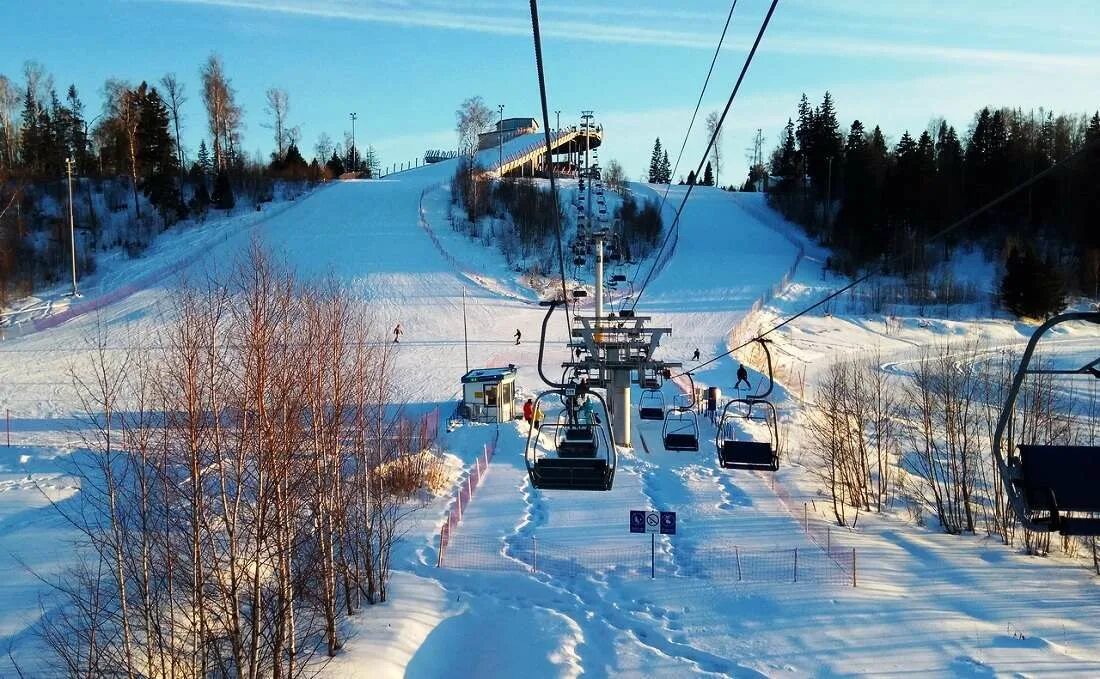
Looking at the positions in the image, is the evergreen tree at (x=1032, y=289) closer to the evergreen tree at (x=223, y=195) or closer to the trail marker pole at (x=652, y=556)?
the trail marker pole at (x=652, y=556)

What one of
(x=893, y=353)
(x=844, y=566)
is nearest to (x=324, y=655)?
(x=844, y=566)

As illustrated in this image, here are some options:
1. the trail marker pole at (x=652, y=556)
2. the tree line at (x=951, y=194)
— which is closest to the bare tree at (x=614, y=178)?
the tree line at (x=951, y=194)

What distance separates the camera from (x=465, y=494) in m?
21.2

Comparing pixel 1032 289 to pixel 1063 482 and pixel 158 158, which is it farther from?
pixel 158 158

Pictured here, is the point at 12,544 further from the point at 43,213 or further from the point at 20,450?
the point at 43,213

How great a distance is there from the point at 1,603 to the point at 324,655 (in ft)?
17.1

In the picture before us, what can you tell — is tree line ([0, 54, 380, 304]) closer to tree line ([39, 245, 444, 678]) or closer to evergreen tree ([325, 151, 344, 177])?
evergreen tree ([325, 151, 344, 177])

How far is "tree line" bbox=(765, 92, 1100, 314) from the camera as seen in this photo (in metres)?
57.2

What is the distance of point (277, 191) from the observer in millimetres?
66938

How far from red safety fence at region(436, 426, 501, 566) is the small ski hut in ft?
2.53

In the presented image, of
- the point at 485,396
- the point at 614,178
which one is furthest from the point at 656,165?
the point at 485,396

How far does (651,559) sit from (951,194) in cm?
→ 5865

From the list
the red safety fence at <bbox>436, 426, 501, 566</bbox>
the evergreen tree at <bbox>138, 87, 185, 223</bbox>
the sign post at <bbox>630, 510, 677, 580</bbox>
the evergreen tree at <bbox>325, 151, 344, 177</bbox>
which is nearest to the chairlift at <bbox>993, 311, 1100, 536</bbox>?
the sign post at <bbox>630, 510, 677, 580</bbox>

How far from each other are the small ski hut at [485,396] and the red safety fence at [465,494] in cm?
77
